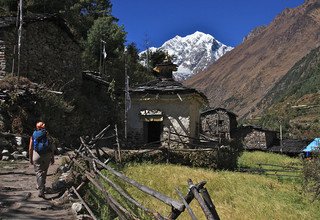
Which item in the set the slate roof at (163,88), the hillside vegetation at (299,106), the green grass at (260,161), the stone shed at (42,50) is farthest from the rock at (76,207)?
the hillside vegetation at (299,106)

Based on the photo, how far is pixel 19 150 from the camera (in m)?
16.7

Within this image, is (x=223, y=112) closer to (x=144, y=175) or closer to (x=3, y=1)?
(x=3, y=1)

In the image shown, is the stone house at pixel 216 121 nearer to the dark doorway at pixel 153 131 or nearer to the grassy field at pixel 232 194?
the dark doorway at pixel 153 131

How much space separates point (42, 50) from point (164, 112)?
27.2 feet

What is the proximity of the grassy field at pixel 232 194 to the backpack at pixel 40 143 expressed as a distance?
3.55m

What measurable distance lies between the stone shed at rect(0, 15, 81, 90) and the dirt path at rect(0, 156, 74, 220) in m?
10.5

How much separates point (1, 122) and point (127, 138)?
28.6 feet

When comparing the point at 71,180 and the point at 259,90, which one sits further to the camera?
the point at 259,90

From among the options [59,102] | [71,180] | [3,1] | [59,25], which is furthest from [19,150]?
[3,1]

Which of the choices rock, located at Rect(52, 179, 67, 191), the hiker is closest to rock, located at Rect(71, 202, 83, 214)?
the hiker

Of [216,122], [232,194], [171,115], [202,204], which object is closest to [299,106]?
[216,122]

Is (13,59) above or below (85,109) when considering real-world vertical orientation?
above

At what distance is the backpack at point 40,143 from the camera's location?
10.1m

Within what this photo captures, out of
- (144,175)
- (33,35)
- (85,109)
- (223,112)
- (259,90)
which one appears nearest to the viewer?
(144,175)
